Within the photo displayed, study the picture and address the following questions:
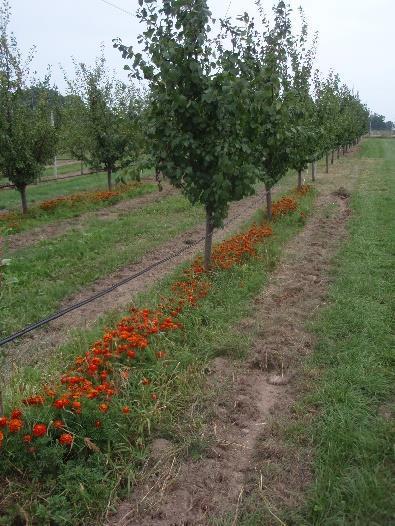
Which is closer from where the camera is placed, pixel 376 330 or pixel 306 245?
pixel 376 330

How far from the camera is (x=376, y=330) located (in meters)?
5.25

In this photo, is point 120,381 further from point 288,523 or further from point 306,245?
point 306,245

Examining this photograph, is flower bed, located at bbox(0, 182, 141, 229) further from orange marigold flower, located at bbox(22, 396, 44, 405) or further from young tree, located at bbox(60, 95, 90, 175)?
orange marigold flower, located at bbox(22, 396, 44, 405)

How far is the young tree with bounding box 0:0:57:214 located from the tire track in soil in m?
5.44

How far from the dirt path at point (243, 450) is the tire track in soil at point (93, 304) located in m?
2.03

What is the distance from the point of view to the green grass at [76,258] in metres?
6.76

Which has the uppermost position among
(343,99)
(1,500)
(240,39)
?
(343,99)

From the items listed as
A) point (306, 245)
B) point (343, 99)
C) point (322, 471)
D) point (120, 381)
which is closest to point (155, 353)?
point (120, 381)

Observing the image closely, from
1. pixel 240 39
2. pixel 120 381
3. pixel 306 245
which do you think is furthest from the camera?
pixel 306 245

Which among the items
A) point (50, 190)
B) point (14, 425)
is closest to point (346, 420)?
point (14, 425)

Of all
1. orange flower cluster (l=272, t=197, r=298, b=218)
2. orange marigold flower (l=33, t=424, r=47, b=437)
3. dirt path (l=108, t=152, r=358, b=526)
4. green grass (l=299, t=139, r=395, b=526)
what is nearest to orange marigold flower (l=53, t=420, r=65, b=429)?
orange marigold flower (l=33, t=424, r=47, b=437)

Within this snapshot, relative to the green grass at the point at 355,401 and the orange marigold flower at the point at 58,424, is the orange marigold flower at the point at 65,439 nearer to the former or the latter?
the orange marigold flower at the point at 58,424

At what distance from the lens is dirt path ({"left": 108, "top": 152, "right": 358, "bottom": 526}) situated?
2.97 metres

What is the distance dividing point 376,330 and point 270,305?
1508 mm
